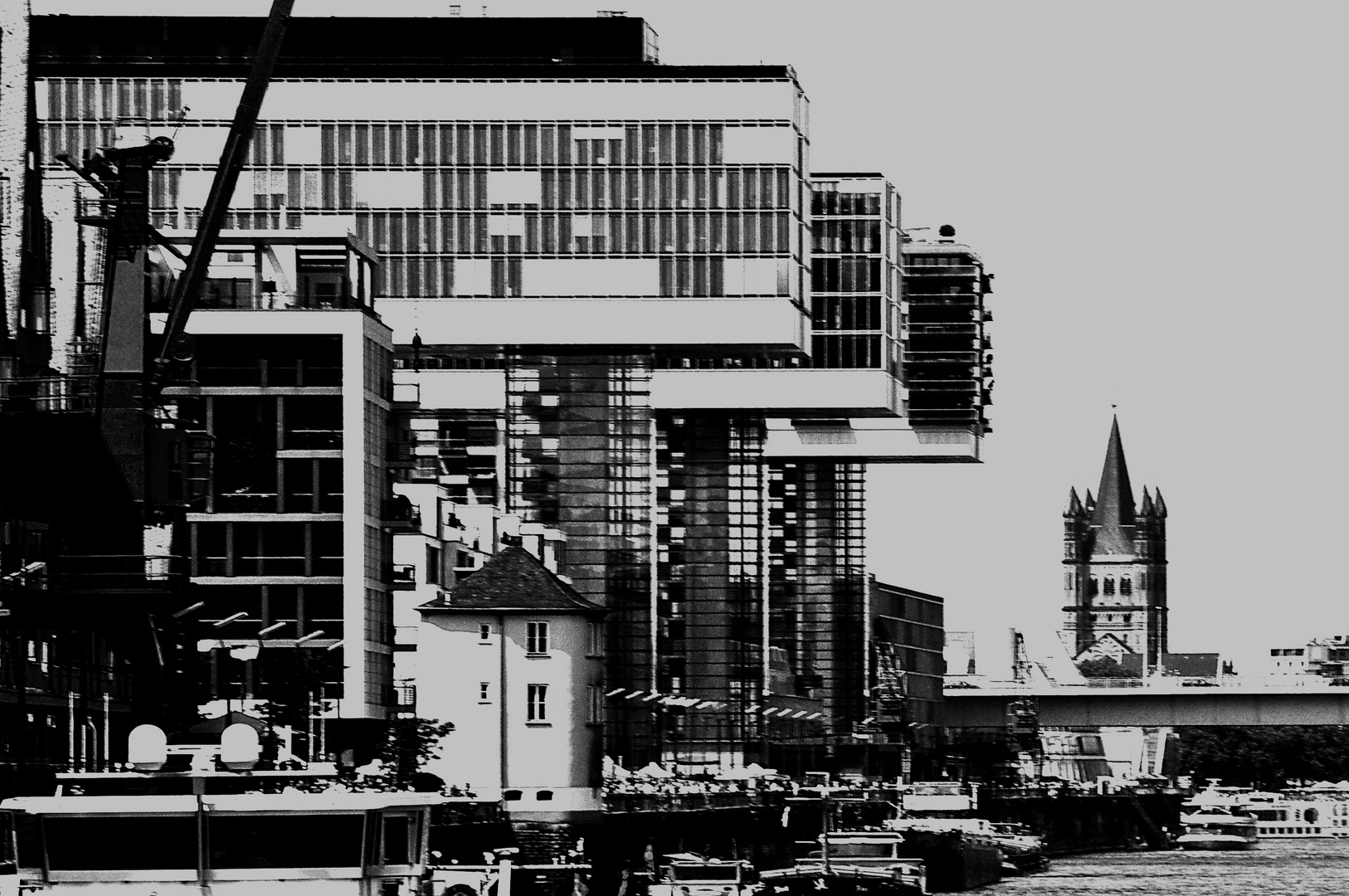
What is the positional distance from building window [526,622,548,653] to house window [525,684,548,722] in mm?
1295

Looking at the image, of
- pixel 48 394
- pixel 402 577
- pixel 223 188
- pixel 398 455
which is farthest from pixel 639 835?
pixel 48 394

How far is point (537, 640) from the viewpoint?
126m

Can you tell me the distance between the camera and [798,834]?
16275 cm

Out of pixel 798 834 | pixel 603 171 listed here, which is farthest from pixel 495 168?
pixel 798 834

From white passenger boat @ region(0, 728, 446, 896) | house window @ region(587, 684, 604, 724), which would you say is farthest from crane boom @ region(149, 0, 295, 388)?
white passenger boat @ region(0, 728, 446, 896)

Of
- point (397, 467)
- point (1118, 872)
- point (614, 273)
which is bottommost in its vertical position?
point (1118, 872)

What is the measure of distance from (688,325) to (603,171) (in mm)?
8643

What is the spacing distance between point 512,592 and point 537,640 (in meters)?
2.05

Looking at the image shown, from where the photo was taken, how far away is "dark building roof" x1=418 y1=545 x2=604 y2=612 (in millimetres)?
126375

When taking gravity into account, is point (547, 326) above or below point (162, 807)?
above

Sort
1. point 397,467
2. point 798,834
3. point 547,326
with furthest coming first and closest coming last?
1. point 547,326
2. point 798,834
3. point 397,467

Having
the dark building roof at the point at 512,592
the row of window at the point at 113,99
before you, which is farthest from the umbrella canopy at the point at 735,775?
the dark building roof at the point at 512,592

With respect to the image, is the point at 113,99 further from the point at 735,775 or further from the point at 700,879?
the point at 700,879

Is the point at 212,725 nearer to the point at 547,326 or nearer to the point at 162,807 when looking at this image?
the point at 162,807
